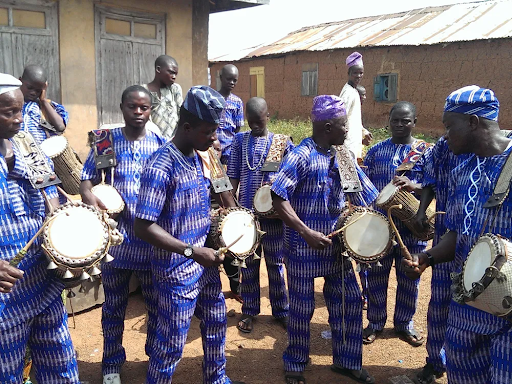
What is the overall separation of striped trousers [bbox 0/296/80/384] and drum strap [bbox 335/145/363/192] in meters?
2.16

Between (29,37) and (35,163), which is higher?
(29,37)

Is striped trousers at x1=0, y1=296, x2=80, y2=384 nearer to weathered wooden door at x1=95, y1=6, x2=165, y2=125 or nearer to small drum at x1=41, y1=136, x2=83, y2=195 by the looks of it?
small drum at x1=41, y1=136, x2=83, y2=195

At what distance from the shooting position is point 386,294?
15.5ft

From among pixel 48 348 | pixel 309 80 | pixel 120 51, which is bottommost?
pixel 48 348

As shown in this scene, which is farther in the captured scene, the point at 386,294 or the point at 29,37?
the point at 29,37

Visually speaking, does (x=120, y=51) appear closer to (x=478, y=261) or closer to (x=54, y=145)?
(x=54, y=145)

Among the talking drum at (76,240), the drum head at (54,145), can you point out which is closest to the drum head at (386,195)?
the talking drum at (76,240)

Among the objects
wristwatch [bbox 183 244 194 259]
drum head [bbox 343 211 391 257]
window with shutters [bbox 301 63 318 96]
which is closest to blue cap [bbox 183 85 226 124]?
wristwatch [bbox 183 244 194 259]

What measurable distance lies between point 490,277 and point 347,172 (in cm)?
168

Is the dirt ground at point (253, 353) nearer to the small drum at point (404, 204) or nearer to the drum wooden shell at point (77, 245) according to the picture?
the small drum at point (404, 204)

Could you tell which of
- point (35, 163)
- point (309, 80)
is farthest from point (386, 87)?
point (35, 163)

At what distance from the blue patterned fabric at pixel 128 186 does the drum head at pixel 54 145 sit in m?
1.24

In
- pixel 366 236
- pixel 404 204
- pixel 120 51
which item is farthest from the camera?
pixel 120 51

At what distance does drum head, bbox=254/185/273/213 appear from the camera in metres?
4.56
